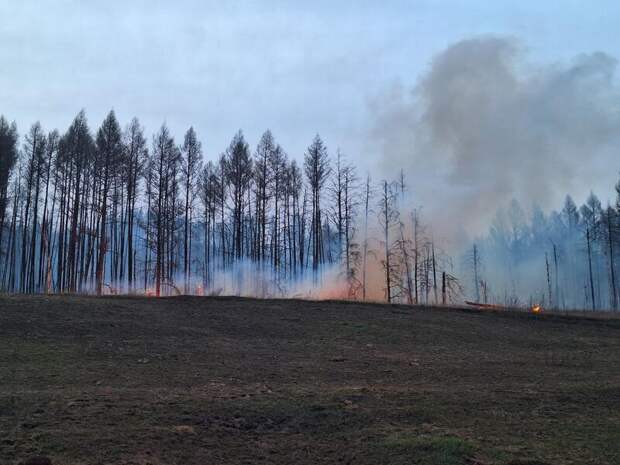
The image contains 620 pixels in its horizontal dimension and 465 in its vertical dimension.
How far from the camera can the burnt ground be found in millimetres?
8086

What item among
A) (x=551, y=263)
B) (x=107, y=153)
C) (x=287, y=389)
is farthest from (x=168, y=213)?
(x=551, y=263)

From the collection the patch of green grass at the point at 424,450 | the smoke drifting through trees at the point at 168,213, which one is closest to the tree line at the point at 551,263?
the smoke drifting through trees at the point at 168,213

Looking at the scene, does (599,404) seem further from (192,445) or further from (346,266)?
(346,266)

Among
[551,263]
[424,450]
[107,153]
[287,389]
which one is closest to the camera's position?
[424,450]

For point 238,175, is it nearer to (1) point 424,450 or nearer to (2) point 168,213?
(2) point 168,213

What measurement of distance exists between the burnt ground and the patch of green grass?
29 mm

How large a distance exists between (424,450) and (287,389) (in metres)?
4.26

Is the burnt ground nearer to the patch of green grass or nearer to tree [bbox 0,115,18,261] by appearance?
the patch of green grass

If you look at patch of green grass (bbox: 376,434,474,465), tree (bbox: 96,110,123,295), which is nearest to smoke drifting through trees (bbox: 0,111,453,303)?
tree (bbox: 96,110,123,295)

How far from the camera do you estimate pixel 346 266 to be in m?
44.0

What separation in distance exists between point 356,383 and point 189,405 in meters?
4.27

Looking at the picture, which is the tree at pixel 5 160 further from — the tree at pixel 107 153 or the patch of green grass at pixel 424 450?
the patch of green grass at pixel 424 450

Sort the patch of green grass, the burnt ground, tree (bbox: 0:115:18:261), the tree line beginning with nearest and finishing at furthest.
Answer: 1. the patch of green grass
2. the burnt ground
3. tree (bbox: 0:115:18:261)
4. the tree line

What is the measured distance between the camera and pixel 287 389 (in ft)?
38.4
